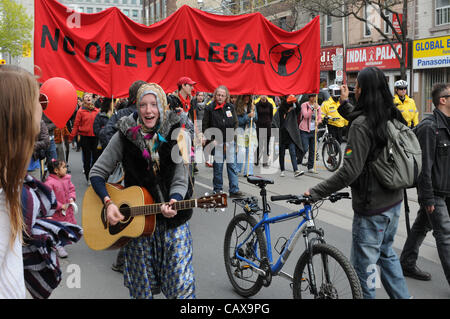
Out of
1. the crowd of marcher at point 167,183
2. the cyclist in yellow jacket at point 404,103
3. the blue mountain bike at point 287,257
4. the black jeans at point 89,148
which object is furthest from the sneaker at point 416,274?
the black jeans at point 89,148

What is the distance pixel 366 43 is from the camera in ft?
86.0

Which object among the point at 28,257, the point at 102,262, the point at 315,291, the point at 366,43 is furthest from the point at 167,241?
the point at 366,43

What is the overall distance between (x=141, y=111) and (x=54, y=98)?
91.2 inches

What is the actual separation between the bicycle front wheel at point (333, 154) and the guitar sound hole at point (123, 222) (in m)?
9.13

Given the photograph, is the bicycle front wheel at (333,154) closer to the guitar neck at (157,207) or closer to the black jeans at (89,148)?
the black jeans at (89,148)

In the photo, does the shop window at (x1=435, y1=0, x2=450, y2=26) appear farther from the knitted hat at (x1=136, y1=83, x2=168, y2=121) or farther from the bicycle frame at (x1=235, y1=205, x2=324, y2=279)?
the knitted hat at (x1=136, y1=83, x2=168, y2=121)

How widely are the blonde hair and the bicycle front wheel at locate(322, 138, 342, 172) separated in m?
10.7

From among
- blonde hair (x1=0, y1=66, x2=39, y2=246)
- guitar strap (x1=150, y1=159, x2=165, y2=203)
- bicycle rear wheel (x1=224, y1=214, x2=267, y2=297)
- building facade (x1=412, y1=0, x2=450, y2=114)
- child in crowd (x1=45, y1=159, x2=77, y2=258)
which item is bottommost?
bicycle rear wheel (x1=224, y1=214, x2=267, y2=297)

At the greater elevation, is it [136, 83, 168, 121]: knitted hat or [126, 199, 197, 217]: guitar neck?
[136, 83, 168, 121]: knitted hat

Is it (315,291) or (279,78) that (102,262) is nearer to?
(315,291)

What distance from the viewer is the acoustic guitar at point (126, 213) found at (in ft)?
10.4

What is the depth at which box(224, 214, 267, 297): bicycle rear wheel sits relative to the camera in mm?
4207

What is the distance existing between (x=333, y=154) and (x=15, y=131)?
36.0 feet

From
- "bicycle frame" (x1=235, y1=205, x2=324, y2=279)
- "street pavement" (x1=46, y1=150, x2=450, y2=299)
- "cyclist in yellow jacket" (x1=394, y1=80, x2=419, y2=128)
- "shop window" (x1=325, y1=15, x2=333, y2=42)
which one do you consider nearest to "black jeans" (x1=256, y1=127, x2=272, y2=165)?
"cyclist in yellow jacket" (x1=394, y1=80, x2=419, y2=128)
